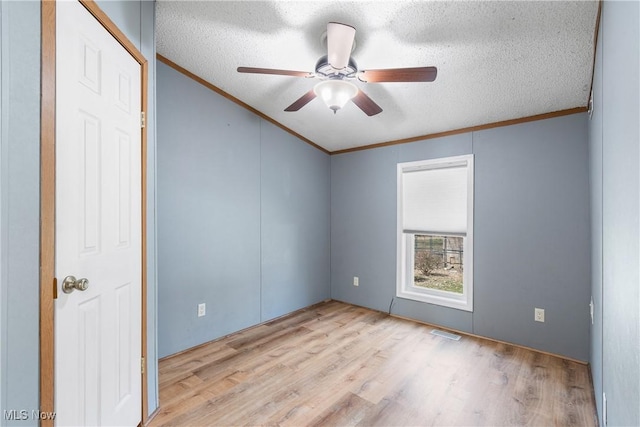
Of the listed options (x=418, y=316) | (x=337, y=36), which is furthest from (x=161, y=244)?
(x=418, y=316)

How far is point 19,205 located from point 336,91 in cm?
168

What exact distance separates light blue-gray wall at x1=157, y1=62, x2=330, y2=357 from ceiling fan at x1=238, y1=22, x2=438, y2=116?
1148 millimetres

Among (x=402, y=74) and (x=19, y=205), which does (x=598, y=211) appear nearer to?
(x=402, y=74)

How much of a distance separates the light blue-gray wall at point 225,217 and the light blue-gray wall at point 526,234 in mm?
1273

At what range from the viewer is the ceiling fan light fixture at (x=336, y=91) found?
190 centimetres

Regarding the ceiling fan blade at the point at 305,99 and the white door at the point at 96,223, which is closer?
the white door at the point at 96,223

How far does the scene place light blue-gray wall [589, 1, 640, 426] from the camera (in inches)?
33.5

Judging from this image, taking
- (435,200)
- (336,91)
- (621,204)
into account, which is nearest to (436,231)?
(435,200)

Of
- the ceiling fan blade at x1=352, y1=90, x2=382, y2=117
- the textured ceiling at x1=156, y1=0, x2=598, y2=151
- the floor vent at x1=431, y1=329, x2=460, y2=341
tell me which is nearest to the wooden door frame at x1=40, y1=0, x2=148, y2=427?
the textured ceiling at x1=156, y1=0, x2=598, y2=151

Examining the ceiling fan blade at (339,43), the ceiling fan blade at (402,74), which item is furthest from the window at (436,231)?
the ceiling fan blade at (339,43)

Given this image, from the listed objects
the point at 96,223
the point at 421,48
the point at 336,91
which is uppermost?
the point at 421,48

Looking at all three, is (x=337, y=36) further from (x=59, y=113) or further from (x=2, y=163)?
(x=2, y=163)

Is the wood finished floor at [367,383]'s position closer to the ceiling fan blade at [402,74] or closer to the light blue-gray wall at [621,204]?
the light blue-gray wall at [621,204]

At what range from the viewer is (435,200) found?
333 cm
